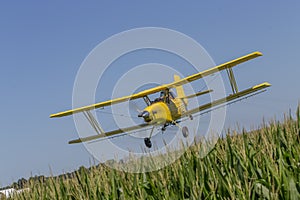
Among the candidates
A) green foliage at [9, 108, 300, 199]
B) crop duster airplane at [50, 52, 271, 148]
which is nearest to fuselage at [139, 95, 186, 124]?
crop duster airplane at [50, 52, 271, 148]

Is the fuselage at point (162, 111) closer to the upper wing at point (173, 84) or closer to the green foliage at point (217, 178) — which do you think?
the upper wing at point (173, 84)

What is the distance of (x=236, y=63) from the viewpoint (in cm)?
2172

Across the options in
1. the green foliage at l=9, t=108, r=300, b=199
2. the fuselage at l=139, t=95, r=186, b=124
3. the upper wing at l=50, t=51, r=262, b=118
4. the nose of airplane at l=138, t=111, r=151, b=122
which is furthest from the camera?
the upper wing at l=50, t=51, r=262, b=118

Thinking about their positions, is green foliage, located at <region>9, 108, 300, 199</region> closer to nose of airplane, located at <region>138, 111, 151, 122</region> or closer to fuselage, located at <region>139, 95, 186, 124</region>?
nose of airplane, located at <region>138, 111, 151, 122</region>

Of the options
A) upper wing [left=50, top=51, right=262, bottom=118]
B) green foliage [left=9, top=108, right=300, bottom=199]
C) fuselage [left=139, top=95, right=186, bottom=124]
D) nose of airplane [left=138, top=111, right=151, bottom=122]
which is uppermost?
upper wing [left=50, top=51, right=262, bottom=118]

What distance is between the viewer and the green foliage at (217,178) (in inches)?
117

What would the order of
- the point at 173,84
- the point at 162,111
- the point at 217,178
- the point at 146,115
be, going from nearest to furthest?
the point at 217,178 < the point at 146,115 < the point at 162,111 < the point at 173,84

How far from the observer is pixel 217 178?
10.6 feet

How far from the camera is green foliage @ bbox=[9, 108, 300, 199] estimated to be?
2965 millimetres

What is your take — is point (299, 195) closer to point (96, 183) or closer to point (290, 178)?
point (290, 178)

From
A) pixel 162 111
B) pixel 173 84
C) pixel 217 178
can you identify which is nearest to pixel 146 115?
pixel 162 111

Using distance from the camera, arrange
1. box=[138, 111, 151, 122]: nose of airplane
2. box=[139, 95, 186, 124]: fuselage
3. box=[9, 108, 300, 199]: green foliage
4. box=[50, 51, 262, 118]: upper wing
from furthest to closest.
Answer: box=[50, 51, 262, 118]: upper wing < box=[139, 95, 186, 124]: fuselage < box=[138, 111, 151, 122]: nose of airplane < box=[9, 108, 300, 199]: green foliage

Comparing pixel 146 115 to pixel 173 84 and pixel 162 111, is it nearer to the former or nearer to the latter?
pixel 162 111

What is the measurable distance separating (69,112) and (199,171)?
20943mm
